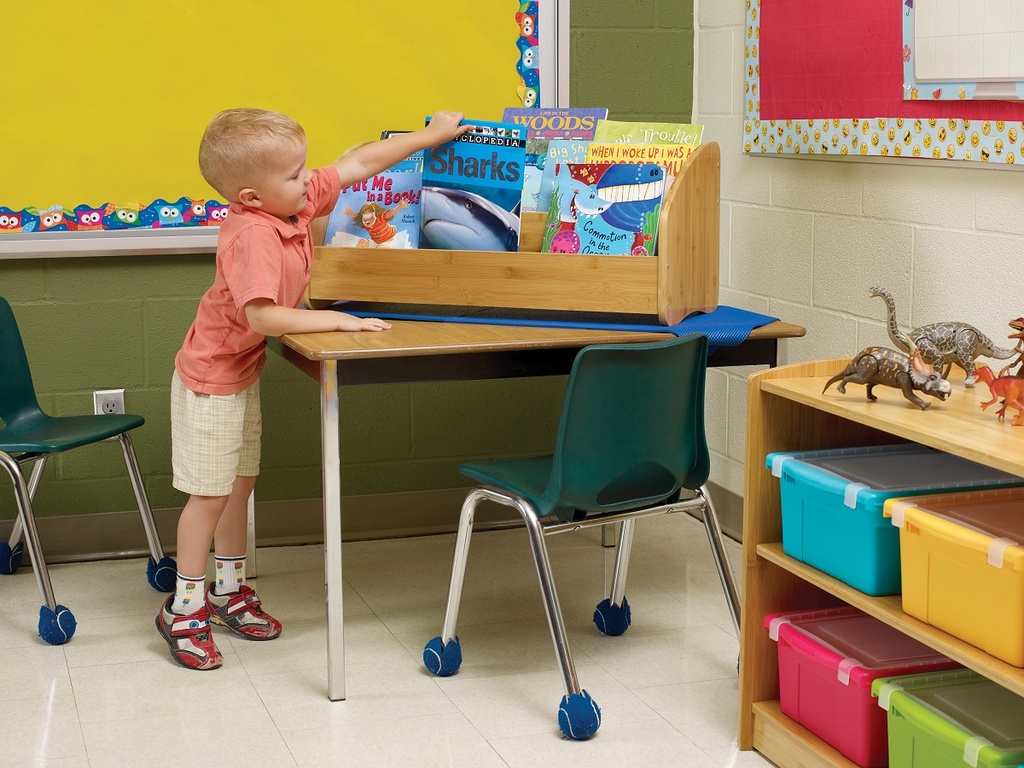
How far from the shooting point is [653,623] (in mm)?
2920

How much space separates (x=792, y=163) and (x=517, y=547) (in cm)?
129

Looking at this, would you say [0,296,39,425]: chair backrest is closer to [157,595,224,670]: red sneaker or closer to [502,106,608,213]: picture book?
[157,595,224,670]: red sneaker

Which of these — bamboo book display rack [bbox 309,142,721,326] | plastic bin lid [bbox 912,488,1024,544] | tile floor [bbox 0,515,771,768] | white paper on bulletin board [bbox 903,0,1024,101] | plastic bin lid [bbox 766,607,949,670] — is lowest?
tile floor [bbox 0,515,771,768]

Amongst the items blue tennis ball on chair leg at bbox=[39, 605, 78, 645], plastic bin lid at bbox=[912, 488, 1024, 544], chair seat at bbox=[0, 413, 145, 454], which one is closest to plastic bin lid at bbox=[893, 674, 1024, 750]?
plastic bin lid at bbox=[912, 488, 1024, 544]

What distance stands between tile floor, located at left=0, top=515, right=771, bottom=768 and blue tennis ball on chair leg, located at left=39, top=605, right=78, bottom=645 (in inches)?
1.1

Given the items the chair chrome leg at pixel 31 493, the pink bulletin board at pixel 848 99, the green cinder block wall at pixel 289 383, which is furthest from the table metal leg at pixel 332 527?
the pink bulletin board at pixel 848 99

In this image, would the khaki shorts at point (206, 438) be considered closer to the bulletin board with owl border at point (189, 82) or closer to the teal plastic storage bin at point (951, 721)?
the bulletin board with owl border at point (189, 82)

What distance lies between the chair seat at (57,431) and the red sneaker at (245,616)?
18.9 inches

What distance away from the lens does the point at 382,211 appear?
108 inches

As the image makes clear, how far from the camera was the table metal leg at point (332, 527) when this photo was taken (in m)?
2.36

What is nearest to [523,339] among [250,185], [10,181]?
[250,185]

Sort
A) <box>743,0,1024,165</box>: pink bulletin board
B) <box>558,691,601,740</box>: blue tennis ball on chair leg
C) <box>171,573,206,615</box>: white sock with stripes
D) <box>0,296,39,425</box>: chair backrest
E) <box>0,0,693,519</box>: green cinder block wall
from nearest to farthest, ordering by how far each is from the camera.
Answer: <box>558,691,601,740</box>: blue tennis ball on chair leg, <box>743,0,1024,165</box>: pink bulletin board, <box>171,573,206,615</box>: white sock with stripes, <box>0,296,39,425</box>: chair backrest, <box>0,0,693,519</box>: green cinder block wall

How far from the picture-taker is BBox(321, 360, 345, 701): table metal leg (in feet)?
7.74

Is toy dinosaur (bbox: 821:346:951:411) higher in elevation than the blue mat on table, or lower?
lower
